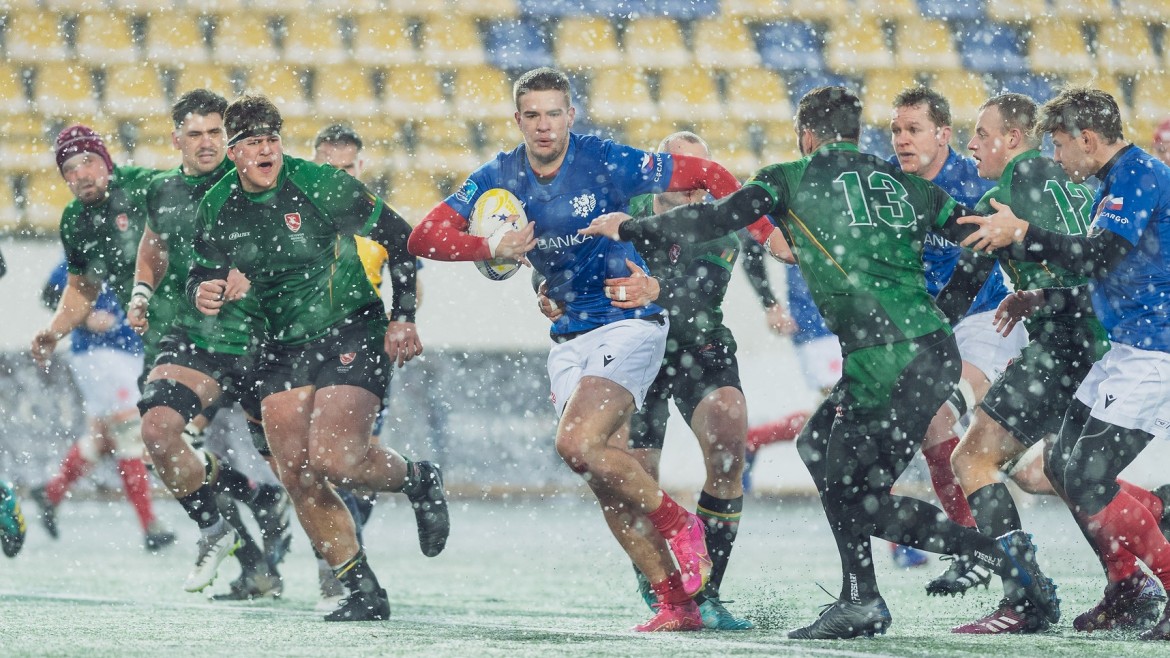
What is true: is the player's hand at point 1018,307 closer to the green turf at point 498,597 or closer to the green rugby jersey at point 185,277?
the green turf at point 498,597

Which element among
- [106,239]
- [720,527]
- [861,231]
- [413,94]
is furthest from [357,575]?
[413,94]

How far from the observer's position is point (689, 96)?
14.3 m

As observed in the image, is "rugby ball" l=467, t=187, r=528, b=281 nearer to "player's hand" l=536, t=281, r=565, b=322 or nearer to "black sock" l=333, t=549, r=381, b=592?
"player's hand" l=536, t=281, r=565, b=322

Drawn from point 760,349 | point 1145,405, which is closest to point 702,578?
point 1145,405

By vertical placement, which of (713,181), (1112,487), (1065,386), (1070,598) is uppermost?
(713,181)

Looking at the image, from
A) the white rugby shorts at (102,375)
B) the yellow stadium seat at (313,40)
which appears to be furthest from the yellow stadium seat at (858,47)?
the white rugby shorts at (102,375)

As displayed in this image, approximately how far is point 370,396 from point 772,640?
1.78 meters

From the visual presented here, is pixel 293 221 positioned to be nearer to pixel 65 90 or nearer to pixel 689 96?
pixel 65 90

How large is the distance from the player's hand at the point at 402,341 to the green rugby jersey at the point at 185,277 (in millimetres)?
1121

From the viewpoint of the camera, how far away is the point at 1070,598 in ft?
20.2

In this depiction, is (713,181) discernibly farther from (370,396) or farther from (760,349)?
(760,349)

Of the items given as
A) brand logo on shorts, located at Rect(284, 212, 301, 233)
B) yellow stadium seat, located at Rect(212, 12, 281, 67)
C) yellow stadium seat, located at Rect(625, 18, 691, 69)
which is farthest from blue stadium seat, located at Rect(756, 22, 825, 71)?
brand logo on shorts, located at Rect(284, 212, 301, 233)

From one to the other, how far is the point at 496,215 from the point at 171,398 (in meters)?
1.88

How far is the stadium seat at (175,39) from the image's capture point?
13.9 meters
